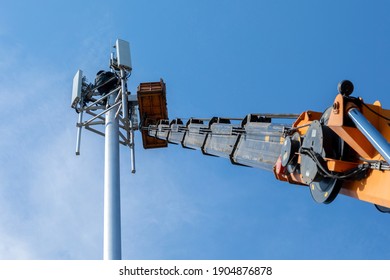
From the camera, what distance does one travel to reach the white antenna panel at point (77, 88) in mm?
21734

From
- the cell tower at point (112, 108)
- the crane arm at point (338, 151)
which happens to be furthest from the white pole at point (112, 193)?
the crane arm at point (338, 151)

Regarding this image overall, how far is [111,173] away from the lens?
17453 mm

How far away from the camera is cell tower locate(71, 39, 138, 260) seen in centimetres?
1730

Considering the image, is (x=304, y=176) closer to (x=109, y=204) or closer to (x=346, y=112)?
(x=346, y=112)

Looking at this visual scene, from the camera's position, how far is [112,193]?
1659 centimetres

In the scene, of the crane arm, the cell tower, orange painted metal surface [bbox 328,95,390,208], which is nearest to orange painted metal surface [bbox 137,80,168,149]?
the cell tower

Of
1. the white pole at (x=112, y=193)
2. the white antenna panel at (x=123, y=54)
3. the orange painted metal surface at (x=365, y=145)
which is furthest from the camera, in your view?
the white antenna panel at (x=123, y=54)

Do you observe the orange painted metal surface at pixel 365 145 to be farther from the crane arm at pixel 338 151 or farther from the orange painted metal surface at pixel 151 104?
the orange painted metal surface at pixel 151 104

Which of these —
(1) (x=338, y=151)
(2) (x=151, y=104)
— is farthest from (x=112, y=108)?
(1) (x=338, y=151)

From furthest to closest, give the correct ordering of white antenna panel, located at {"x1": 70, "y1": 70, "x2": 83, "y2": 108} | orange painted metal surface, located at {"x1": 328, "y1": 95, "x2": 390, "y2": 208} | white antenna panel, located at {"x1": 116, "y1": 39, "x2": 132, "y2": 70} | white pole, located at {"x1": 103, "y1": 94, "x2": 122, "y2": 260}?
white antenna panel, located at {"x1": 70, "y1": 70, "x2": 83, "y2": 108} → white antenna panel, located at {"x1": 116, "y1": 39, "x2": 132, "y2": 70} → white pole, located at {"x1": 103, "y1": 94, "x2": 122, "y2": 260} → orange painted metal surface, located at {"x1": 328, "y1": 95, "x2": 390, "y2": 208}

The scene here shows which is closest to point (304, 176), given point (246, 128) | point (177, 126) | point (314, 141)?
point (314, 141)

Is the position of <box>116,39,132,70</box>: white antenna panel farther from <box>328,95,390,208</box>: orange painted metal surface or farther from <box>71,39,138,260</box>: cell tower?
<box>328,95,390,208</box>: orange painted metal surface

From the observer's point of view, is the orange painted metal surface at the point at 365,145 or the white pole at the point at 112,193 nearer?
the orange painted metal surface at the point at 365,145

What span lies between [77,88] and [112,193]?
7.14 metres
